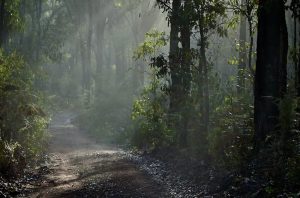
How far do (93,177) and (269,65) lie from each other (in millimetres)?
6121

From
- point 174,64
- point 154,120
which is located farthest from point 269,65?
point 154,120

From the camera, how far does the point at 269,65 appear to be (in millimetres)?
11148

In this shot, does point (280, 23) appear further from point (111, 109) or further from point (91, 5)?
point (91, 5)

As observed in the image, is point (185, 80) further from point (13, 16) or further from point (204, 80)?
point (13, 16)

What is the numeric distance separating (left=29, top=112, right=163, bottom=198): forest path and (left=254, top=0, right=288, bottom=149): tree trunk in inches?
126

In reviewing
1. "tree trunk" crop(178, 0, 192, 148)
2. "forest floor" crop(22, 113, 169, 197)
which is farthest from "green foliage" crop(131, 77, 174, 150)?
Result: "forest floor" crop(22, 113, 169, 197)

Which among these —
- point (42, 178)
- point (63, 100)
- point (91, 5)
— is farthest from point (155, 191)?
point (63, 100)

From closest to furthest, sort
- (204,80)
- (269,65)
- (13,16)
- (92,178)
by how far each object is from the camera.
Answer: (269,65), (92,178), (204,80), (13,16)

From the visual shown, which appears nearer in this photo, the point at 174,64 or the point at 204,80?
the point at 204,80

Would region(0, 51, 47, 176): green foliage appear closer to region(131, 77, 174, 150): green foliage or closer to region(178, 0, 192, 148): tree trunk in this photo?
region(131, 77, 174, 150): green foliage

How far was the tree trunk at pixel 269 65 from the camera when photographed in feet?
36.4

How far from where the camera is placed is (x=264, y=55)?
11.2 metres

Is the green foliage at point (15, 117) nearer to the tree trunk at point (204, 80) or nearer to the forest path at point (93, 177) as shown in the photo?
the forest path at point (93, 177)

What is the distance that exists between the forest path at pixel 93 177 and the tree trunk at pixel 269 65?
3.20m
